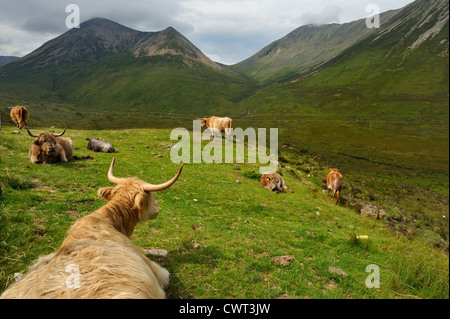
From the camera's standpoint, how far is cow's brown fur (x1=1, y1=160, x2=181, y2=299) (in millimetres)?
3307

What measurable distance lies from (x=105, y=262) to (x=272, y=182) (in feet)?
37.5

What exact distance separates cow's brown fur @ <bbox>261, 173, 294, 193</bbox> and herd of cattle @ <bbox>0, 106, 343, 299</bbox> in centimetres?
935

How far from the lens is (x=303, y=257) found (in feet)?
23.2

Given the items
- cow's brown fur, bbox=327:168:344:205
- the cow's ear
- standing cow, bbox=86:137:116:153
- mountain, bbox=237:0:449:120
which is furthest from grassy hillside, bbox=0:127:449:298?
mountain, bbox=237:0:449:120

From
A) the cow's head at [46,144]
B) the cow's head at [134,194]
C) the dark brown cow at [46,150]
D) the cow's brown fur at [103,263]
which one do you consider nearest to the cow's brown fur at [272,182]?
the cow's head at [134,194]

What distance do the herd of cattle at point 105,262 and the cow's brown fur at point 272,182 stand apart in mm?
9349

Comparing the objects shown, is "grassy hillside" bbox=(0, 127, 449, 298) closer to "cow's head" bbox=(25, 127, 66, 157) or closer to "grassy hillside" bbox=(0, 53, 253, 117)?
"cow's head" bbox=(25, 127, 66, 157)

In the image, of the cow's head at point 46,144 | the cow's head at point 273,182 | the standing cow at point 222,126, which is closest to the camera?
the cow's head at point 46,144

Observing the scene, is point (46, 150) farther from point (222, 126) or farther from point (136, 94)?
point (136, 94)

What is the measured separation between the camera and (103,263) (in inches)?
147

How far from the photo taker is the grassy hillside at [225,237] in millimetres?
5242

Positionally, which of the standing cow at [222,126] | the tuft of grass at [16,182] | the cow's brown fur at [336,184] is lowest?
the cow's brown fur at [336,184]

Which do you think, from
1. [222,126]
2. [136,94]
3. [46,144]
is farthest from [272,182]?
[136,94]

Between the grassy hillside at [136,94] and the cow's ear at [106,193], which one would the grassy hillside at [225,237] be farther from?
the grassy hillside at [136,94]
